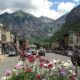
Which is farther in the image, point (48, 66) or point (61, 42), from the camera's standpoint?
point (61, 42)

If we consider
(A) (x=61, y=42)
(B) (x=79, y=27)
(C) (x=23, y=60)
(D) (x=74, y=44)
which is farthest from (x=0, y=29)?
(C) (x=23, y=60)

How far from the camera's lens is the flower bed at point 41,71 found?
991 cm

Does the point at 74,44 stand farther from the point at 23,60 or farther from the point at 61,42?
the point at 23,60

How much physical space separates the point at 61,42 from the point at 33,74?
167 meters

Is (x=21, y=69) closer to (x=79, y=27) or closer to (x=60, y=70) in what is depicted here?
(x=60, y=70)

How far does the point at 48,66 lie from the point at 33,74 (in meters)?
0.49

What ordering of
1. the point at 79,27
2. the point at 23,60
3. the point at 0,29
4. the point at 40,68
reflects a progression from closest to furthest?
1. the point at 40,68
2. the point at 23,60
3. the point at 0,29
4. the point at 79,27

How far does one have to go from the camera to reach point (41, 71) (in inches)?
409

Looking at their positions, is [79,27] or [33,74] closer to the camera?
[33,74]

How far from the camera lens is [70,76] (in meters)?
10.1

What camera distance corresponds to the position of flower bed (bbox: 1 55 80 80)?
991 centimetres

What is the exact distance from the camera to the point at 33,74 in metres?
10.2

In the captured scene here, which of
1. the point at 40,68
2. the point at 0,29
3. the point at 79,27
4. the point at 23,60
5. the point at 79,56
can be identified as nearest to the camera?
the point at 40,68

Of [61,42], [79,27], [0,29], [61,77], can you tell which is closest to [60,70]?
[61,77]
